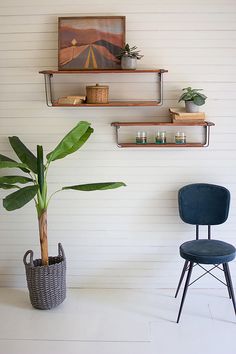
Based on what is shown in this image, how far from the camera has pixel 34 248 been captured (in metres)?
3.43

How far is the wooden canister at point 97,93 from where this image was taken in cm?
301

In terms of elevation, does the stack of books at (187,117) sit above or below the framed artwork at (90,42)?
below

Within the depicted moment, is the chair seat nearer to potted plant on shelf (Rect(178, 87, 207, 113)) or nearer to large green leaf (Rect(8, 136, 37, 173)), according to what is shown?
potted plant on shelf (Rect(178, 87, 207, 113))

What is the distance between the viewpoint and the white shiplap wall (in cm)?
309

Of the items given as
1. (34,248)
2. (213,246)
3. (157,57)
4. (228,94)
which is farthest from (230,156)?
(34,248)

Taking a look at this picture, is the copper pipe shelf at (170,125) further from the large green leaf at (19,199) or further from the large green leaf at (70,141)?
the large green leaf at (19,199)

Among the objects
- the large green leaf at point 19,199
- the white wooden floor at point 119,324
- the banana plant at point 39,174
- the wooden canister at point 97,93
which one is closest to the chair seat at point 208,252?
the white wooden floor at point 119,324

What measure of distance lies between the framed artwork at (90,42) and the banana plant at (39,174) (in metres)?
0.51

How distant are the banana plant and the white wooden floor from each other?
0.43m

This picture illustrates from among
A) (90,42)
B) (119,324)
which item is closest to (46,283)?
(119,324)

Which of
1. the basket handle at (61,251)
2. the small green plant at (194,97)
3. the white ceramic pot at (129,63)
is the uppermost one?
the white ceramic pot at (129,63)

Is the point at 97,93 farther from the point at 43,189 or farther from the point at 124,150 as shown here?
the point at 43,189

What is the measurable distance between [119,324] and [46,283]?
0.59 metres

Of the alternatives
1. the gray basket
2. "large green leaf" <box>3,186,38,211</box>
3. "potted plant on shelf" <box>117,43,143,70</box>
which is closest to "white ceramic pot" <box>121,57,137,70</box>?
"potted plant on shelf" <box>117,43,143,70</box>
